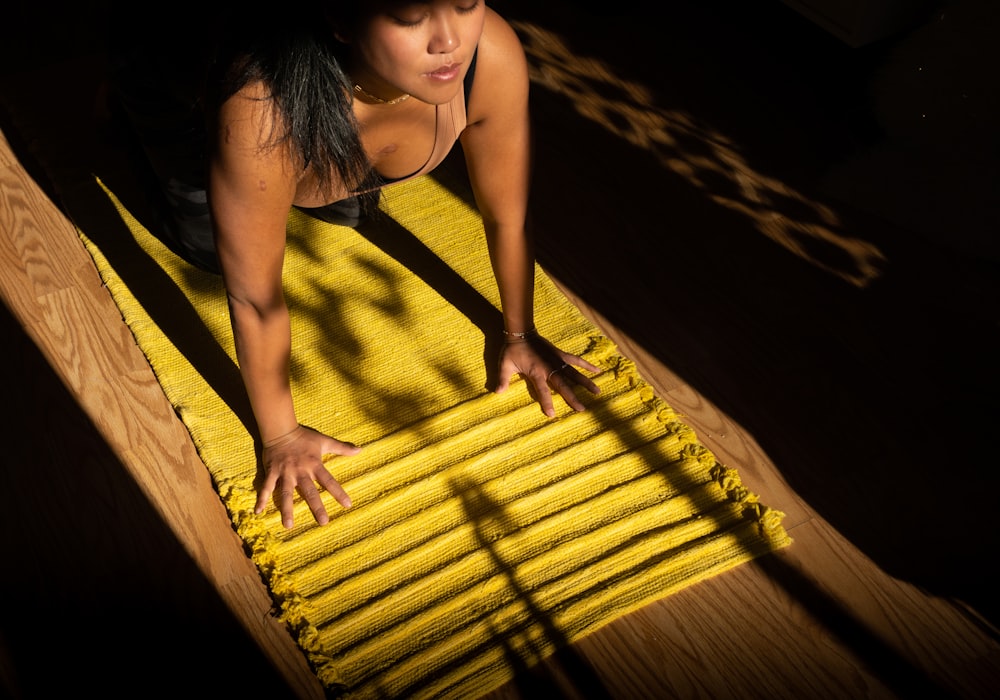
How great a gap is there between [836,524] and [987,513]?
0.86ft

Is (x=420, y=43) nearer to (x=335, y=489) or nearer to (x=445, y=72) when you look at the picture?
(x=445, y=72)

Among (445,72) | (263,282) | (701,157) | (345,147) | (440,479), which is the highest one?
(445,72)

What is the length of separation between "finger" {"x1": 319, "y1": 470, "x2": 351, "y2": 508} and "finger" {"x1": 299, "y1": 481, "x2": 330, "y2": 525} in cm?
2

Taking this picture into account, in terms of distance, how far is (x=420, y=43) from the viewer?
42.9 inches

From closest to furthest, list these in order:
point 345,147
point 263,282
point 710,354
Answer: point 345,147 → point 263,282 → point 710,354

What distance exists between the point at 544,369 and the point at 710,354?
35 cm

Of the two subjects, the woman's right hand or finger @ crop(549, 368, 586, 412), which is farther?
finger @ crop(549, 368, 586, 412)

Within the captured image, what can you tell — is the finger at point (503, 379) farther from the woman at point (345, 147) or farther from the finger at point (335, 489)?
the finger at point (335, 489)

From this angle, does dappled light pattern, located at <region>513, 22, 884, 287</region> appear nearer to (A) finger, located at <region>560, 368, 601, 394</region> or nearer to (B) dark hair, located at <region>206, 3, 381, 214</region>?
(A) finger, located at <region>560, 368, 601, 394</region>

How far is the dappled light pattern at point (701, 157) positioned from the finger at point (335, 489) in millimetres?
1125

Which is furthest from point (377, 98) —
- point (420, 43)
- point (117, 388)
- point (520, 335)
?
point (117, 388)

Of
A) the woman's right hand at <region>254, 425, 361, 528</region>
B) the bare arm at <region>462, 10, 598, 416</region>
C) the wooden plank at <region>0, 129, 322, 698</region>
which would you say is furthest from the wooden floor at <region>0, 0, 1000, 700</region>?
the bare arm at <region>462, 10, 598, 416</region>

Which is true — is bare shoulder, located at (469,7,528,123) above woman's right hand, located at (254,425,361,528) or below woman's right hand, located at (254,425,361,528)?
above

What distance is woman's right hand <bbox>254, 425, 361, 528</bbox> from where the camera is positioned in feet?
5.08
